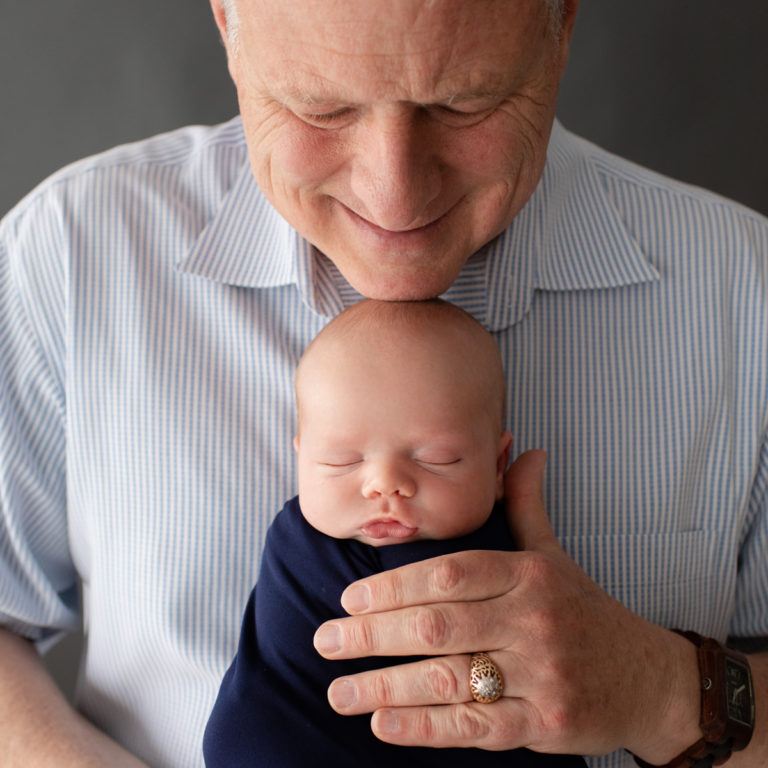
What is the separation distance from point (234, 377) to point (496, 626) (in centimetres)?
70

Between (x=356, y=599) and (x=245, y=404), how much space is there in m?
0.52

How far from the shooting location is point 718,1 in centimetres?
213

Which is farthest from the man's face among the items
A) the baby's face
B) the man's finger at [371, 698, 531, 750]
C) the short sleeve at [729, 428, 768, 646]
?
the short sleeve at [729, 428, 768, 646]

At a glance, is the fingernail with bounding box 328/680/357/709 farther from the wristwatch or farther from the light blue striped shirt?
the wristwatch

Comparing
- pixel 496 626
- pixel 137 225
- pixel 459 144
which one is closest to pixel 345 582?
pixel 496 626

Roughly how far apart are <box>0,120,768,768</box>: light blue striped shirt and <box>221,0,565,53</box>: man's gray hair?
428 mm

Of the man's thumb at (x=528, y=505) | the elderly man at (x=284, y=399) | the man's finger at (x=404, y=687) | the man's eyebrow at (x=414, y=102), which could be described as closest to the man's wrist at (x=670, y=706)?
the elderly man at (x=284, y=399)

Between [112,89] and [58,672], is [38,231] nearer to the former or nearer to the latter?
[112,89]

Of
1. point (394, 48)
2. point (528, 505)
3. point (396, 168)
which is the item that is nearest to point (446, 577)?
point (528, 505)

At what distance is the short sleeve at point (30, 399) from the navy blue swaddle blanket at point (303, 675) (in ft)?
1.89

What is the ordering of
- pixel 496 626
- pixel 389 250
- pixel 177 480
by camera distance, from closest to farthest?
pixel 496 626, pixel 389 250, pixel 177 480

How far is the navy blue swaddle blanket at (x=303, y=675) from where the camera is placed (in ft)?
4.12

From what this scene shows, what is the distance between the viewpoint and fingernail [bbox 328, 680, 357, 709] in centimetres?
124

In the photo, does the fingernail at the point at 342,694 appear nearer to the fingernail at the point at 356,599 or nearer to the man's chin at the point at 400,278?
the fingernail at the point at 356,599
